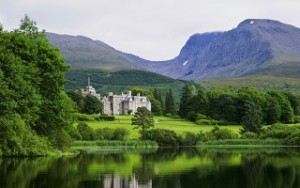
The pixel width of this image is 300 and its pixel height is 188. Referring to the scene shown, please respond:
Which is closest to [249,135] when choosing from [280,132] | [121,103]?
[280,132]

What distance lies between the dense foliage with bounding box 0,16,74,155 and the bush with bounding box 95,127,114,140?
86.8 ft

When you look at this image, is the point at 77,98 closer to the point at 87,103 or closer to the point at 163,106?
the point at 87,103

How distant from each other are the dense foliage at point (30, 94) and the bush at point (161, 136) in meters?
31.6

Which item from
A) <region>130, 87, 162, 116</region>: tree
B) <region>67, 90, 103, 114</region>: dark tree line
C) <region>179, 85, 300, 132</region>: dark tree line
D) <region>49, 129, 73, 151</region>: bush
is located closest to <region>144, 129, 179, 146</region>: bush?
<region>179, 85, 300, 132</region>: dark tree line

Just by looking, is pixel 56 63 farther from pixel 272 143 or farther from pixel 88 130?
pixel 272 143

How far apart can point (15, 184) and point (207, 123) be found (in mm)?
87543

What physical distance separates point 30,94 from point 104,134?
120 feet

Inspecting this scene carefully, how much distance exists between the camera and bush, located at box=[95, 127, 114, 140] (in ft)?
Result: 270

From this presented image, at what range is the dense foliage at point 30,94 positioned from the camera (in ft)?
148

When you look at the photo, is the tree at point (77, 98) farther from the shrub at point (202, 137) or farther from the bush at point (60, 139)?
the bush at point (60, 139)

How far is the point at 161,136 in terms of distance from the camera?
85.9 m

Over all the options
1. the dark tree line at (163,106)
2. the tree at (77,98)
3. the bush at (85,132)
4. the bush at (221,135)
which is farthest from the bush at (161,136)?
the dark tree line at (163,106)

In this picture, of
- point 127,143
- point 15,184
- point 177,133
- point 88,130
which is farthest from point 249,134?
point 15,184

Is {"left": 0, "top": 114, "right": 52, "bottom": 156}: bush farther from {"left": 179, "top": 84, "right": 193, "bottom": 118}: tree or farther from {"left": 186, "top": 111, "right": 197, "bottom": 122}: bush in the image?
{"left": 179, "top": 84, "right": 193, "bottom": 118}: tree
